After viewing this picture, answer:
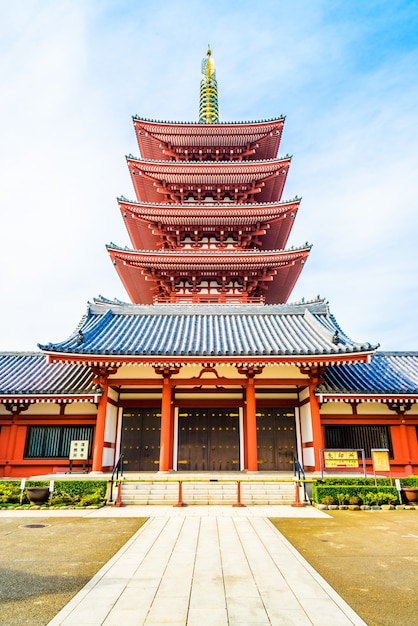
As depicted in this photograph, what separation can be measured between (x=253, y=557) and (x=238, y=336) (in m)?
11.5

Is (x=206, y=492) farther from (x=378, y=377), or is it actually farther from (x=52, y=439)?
(x=378, y=377)

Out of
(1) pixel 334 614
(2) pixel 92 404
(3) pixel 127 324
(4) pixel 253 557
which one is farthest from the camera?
(3) pixel 127 324

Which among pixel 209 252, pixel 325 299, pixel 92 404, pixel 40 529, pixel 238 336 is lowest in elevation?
pixel 40 529

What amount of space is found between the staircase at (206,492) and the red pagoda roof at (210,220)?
14.8 m

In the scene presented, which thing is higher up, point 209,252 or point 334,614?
point 209,252

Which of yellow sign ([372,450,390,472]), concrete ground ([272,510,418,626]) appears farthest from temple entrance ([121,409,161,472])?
yellow sign ([372,450,390,472])

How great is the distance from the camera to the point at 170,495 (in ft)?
40.5

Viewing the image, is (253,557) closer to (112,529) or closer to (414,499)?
(112,529)

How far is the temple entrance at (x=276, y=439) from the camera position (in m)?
16.7

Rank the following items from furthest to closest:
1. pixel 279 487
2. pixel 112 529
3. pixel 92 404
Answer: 1. pixel 92 404
2. pixel 279 487
3. pixel 112 529

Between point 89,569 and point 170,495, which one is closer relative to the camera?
point 89,569

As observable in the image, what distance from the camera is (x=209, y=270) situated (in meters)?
22.0

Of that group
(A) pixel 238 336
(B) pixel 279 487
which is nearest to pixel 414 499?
(B) pixel 279 487

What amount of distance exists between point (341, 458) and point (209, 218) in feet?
49.7
